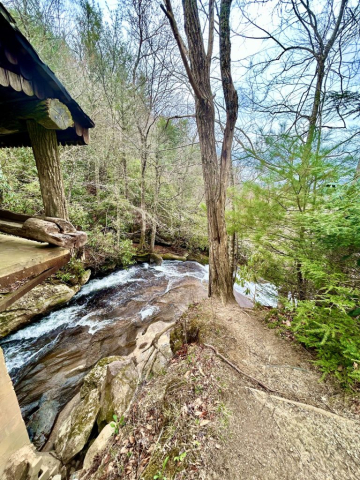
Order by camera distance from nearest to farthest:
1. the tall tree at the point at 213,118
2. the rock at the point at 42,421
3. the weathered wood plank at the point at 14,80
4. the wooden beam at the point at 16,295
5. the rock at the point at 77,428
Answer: the weathered wood plank at the point at 14,80 < the wooden beam at the point at 16,295 < the rock at the point at 77,428 < the rock at the point at 42,421 < the tall tree at the point at 213,118

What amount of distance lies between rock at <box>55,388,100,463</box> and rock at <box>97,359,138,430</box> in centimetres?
14

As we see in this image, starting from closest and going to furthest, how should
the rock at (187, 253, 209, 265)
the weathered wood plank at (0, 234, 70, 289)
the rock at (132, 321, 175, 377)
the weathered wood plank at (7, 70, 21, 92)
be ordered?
the weathered wood plank at (0, 234, 70, 289) → the weathered wood plank at (7, 70, 21, 92) → the rock at (132, 321, 175, 377) → the rock at (187, 253, 209, 265)

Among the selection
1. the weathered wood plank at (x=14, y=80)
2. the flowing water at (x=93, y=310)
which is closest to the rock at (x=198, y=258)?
the flowing water at (x=93, y=310)

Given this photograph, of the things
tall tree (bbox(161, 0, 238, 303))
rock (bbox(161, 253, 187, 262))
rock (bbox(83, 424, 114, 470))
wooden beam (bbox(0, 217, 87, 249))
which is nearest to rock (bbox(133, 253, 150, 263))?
rock (bbox(161, 253, 187, 262))

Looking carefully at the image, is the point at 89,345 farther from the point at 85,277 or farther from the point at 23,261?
the point at 23,261

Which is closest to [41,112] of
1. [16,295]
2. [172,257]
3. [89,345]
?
[16,295]

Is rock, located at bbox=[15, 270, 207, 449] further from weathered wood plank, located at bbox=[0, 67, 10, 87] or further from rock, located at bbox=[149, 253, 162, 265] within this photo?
weathered wood plank, located at bbox=[0, 67, 10, 87]

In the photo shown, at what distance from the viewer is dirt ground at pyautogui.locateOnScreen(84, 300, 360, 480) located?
1.42m

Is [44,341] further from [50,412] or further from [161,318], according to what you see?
[161,318]

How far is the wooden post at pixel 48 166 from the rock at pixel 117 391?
8.61 ft

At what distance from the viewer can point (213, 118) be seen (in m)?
3.72

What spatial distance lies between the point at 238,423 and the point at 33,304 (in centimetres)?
567

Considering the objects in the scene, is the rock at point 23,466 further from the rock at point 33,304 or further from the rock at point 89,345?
the rock at point 33,304

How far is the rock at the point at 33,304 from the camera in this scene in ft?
14.4
